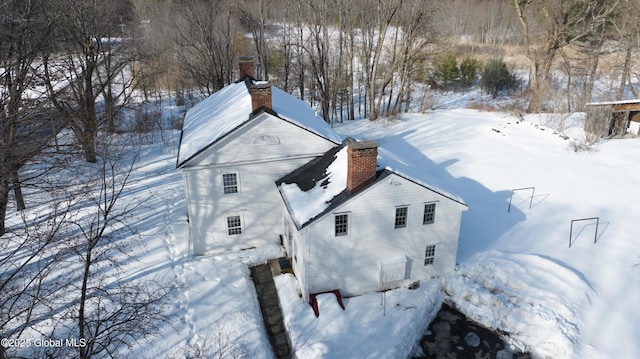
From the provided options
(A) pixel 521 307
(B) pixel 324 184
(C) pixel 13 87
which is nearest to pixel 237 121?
(B) pixel 324 184

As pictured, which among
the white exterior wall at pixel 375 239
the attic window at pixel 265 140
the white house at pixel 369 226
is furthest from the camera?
the attic window at pixel 265 140

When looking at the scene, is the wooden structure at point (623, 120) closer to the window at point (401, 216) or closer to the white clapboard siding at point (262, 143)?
the window at point (401, 216)

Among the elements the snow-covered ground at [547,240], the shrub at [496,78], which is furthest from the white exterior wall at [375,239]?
the shrub at [496,78]

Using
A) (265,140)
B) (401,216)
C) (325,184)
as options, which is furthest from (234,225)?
(401,216)

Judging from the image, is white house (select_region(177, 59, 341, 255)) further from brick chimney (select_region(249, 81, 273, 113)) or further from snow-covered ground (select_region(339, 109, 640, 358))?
snow-covered ground (select_region(339, 109, 640, 358))

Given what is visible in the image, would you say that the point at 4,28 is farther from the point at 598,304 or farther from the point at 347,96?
the point at 347,96
